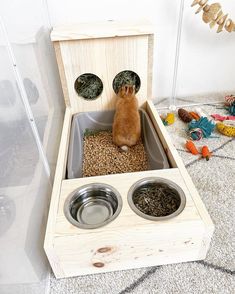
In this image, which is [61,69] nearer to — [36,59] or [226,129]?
[36,59]

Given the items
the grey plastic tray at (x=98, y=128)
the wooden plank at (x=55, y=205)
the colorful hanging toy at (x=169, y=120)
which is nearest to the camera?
the wooden plank at (x=55, y=205)

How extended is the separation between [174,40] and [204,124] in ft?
1.45

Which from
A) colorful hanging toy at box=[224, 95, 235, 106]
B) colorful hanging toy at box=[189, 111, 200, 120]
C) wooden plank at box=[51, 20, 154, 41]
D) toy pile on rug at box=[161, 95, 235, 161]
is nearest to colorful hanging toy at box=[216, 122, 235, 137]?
toy pile on rug at box=[161, 95, 235, 161]

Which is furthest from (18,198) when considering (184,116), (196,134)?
(184,116)

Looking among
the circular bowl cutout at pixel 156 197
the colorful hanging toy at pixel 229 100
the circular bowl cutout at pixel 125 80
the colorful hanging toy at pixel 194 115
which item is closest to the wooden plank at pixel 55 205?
the circular bowl cutout at pixel 156 197

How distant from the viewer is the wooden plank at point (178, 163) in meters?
0.62

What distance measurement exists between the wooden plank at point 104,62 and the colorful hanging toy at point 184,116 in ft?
0.74

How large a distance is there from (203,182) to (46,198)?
54 centimetres

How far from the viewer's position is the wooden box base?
0.60 metres

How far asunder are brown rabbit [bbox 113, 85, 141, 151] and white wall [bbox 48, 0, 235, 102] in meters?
0.40

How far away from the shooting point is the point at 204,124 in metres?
1.15

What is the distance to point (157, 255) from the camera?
2.17ft

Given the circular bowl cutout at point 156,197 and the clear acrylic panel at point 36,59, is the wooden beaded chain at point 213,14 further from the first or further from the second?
the circular bowl cutout at point 156,197

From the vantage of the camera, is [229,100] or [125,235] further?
[229,100]
